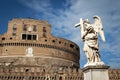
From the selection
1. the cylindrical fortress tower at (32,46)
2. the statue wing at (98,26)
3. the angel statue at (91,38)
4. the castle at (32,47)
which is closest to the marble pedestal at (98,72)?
the angel statue at (91,38)

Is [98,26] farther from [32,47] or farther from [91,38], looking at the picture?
[32,47]

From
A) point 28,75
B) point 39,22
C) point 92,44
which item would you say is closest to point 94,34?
point 92,44

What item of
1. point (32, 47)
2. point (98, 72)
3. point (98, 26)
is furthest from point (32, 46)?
point (98, 72)

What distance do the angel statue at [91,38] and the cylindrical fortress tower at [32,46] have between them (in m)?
43.6

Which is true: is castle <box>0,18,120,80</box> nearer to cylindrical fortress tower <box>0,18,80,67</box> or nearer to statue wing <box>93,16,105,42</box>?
cylindrical fortress tower <box>0,18,80,67</box>

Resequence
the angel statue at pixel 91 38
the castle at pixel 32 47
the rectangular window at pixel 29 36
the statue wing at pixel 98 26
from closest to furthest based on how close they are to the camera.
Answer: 1. the angel statue at pixel 91 38
2. the statue wing at pixel 98 26
3. the castle at pixel 32 47
4. the rectangular window at pixel 29 36

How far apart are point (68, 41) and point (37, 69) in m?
17.6

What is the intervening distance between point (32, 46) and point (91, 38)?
45476mm

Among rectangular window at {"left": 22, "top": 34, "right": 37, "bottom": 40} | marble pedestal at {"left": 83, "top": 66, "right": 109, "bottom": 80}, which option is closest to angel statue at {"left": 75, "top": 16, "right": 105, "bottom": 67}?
marble pedestal at {"left": 83, "top": 66, "right": 109, "bottom": 80}

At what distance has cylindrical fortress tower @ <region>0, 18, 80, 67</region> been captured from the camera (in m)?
49.7

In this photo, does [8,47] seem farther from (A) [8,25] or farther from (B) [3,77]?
(B) [3,77]

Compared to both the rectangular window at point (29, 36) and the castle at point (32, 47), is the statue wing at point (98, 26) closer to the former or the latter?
the castle at point (32, 47)

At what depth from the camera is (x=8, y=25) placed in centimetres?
Answer: 5291

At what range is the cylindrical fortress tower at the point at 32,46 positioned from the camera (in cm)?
4966
